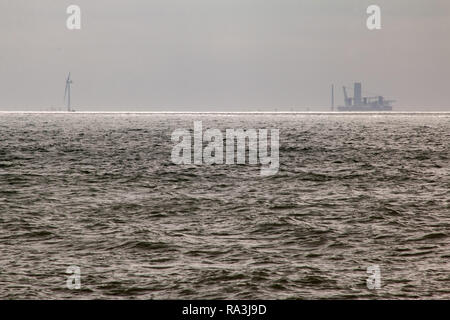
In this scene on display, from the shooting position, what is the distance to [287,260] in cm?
2011

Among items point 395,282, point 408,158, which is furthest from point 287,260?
point 408,158

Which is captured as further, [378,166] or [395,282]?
[378,166]

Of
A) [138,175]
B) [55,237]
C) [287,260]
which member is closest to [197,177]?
[138,175]

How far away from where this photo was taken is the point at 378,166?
55.3 meters

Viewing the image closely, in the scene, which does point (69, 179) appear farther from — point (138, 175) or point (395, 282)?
point (395, 282)

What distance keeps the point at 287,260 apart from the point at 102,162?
4137cm

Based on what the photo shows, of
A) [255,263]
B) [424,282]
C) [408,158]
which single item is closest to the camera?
[424,282]

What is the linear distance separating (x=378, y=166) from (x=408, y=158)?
39.2 ft
